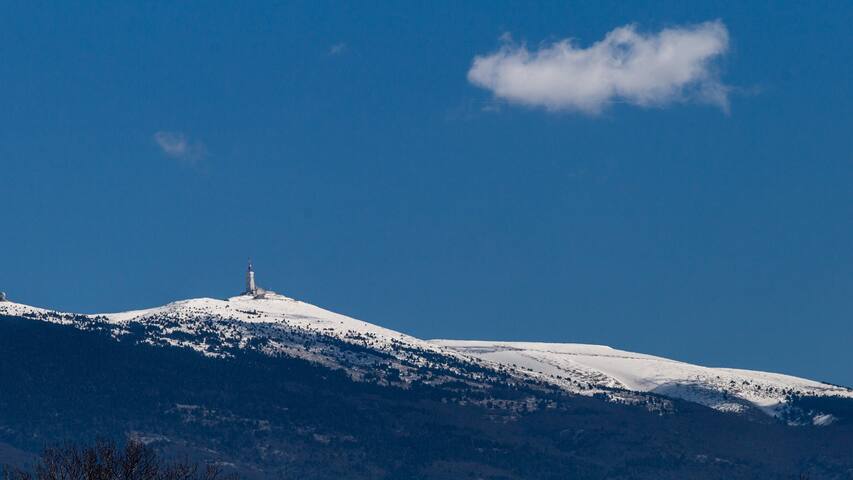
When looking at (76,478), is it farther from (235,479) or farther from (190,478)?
(235,479)

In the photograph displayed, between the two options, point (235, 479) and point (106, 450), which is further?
point (235, 479)

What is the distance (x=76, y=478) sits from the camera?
442 ft

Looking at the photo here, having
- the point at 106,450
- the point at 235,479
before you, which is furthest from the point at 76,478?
the point at 235,479

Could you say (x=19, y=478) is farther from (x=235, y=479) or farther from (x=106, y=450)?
→ (x=235, y=479)

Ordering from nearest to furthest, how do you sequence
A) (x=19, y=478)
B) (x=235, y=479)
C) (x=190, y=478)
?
(x=19, y=478), (x=190, y=478), (x=235, y=479)

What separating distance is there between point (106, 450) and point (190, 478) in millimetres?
8093

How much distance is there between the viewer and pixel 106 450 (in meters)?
134

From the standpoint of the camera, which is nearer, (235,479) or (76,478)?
(76,478)

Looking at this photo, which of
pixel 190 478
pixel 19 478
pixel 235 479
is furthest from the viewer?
pixel 235 479

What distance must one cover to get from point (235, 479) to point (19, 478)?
42227 millimetres

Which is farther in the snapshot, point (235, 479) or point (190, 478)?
point (235, 479)

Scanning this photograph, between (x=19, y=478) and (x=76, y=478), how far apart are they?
308 inches

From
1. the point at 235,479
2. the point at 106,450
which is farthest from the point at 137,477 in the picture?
the point at 235,479

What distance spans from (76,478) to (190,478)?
8.84m
